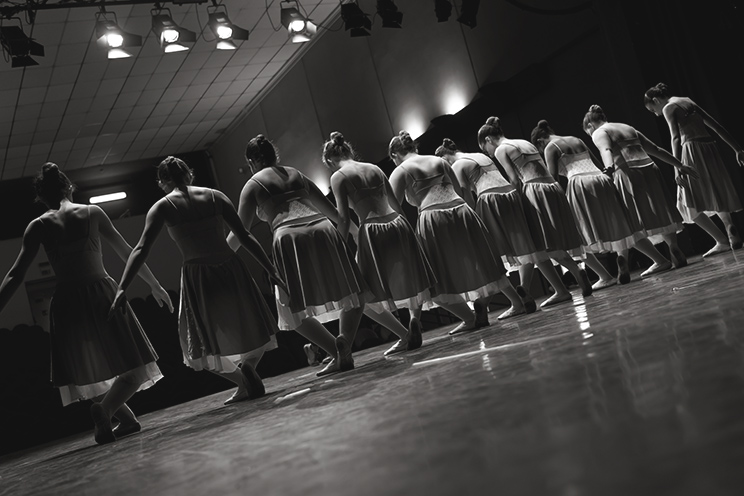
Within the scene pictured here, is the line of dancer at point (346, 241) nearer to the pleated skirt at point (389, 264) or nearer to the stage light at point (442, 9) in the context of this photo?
the pleated skirt at point (389, 264)

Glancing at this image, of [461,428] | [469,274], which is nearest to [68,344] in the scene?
[469,274]

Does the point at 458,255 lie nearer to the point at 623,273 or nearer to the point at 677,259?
the point at 623,273

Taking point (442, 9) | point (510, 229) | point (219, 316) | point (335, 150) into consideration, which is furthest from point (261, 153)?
point (442, 9)

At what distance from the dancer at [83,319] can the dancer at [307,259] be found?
2.36 feet

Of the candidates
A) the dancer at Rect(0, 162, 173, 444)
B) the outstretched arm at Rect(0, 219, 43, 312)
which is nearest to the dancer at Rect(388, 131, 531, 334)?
the dancer at Rect(0, 162, 173, 444)

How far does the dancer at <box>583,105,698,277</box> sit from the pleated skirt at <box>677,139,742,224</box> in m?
0.12

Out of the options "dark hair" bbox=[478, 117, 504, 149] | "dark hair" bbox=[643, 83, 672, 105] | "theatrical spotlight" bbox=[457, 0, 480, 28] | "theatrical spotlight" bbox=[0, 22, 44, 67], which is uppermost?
"theatrical spotlight" bbox=[0, 22, 44, 67]

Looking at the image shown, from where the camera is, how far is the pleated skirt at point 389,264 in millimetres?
4094

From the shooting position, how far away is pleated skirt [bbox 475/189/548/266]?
4992 mm

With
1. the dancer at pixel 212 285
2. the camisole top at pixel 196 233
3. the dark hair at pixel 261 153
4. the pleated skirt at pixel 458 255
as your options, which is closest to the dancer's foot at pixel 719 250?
the pleated skirt at pixel 458 255

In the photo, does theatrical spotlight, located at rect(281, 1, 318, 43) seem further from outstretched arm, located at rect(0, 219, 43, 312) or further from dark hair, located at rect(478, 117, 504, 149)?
outstretched arm, located at rect(0, 219, 43, 312)

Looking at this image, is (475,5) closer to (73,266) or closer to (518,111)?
(518,111)

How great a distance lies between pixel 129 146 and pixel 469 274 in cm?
1159

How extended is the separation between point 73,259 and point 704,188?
458cm
